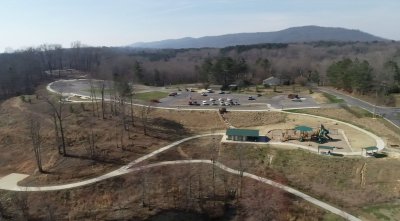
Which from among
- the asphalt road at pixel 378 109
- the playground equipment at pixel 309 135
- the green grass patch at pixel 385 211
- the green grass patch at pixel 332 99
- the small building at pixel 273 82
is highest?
the small building at pixel 273 82

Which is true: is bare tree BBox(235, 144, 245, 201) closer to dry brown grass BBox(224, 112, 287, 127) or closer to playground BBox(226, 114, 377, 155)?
playground BBox(226, 114, 377, 155)

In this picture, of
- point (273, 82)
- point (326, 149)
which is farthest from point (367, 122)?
point (273, 82)

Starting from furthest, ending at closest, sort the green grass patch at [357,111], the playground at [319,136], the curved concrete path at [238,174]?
the green grass patch at [357,111], the playground at [319,136], the curved concrete path at [238,174]

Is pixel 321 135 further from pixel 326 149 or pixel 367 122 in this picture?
pixel 367 122

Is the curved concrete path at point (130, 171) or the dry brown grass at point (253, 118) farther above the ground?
the dry brown grass at point (253, 118)

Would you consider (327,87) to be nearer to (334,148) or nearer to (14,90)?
(334,148)

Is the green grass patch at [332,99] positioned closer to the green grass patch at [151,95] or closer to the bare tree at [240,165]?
the bare tree at [240,165]

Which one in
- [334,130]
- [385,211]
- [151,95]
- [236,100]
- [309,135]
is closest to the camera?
[385,211]

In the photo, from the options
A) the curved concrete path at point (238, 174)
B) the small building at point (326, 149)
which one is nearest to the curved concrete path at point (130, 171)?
the curved concrete path at point (238, 174)

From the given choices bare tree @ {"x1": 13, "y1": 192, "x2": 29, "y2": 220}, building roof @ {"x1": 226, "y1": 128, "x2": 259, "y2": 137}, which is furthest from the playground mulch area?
bare tree @ {"x1": 13, "y1": 192, "x2": 29, "y2": 220}
